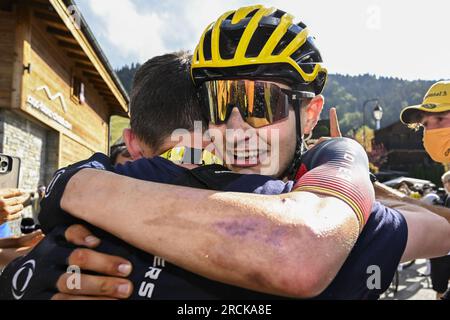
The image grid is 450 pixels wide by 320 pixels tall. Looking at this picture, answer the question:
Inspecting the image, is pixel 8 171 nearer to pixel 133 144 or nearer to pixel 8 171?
pixel 8 171

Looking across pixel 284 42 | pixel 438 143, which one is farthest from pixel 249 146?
pixel 438 143

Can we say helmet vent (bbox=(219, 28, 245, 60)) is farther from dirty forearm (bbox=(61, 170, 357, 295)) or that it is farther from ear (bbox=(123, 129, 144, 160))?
dirty forearm (bbox=(61, 170, 357, 295))

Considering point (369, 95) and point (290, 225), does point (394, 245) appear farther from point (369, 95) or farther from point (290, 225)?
point (369, 95)

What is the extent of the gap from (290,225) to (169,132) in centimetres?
103

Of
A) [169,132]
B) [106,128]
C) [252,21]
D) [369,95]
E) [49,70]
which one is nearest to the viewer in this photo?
[169,132]

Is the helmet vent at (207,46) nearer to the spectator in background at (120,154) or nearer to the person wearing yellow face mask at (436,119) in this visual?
the person wearing yellow face mask at (436,119)

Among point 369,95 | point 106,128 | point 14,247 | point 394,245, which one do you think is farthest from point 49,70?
point 369,95

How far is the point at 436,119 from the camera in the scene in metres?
4.23

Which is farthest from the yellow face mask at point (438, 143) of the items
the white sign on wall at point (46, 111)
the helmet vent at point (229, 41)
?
the white sign on wall at point (46, 111)

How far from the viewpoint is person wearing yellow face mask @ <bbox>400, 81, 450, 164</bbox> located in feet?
13.2

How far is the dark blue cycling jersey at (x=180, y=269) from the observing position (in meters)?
1.49

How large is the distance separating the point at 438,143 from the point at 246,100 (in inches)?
113

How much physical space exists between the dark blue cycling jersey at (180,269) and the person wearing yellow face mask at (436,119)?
269 cm
